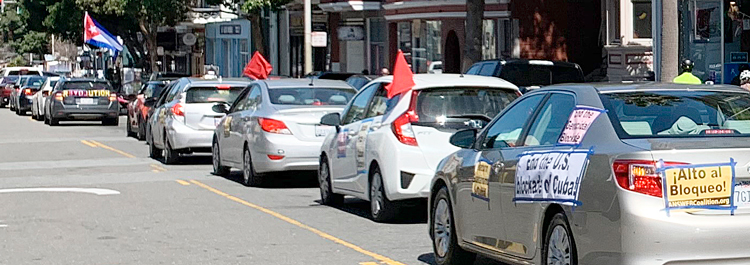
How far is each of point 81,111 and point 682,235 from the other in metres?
32.8

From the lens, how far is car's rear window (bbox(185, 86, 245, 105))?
74.1 ft

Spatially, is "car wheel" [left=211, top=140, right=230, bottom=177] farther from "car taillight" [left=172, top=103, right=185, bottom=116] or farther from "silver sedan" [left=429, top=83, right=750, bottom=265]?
"silver sedan" [left=429, top=83, right=750, bottom=265]

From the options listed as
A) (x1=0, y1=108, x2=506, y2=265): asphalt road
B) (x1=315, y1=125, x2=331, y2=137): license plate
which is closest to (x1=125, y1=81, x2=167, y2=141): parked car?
(x1=0, y1=108, x2=506, y2=265): asphalt road

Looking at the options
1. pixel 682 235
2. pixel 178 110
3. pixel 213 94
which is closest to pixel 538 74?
pixel 213 94

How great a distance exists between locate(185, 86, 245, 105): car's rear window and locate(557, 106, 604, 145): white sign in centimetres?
1465

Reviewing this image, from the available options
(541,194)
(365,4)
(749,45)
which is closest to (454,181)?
(541,194)

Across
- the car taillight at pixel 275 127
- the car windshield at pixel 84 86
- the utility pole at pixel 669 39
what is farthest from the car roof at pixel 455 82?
the car windshield at pixel 84 86

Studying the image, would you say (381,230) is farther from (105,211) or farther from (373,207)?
(105,211)

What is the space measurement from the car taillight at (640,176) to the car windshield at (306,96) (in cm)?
1075

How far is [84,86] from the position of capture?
3903 cm

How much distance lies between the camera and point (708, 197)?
24.1 feet

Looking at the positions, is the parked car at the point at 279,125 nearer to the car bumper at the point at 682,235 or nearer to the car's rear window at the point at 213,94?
the car's rear window at the point at 213,94

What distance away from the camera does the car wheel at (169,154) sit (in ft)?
73.6

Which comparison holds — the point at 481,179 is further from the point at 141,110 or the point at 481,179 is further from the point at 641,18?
the point at 641,18
